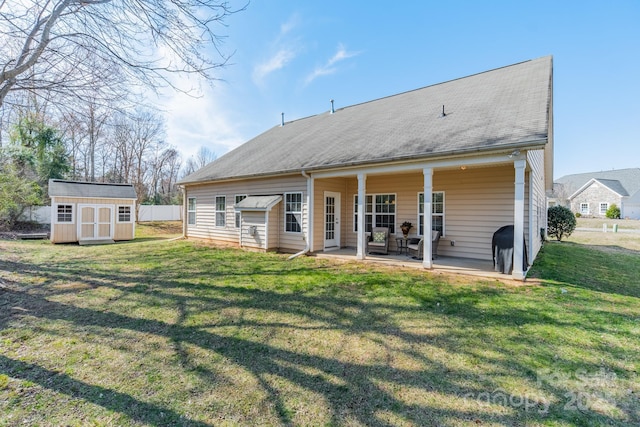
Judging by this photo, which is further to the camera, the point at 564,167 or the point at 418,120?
the point at 564,167

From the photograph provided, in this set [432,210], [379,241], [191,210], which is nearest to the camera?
[432,210]

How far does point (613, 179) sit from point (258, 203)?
154 ft

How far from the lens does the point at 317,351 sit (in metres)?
3.14

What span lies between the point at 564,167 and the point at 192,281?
62.8 meters

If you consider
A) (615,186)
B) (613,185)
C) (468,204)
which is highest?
(613,185)

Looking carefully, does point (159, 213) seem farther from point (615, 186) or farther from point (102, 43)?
point (615, 186)

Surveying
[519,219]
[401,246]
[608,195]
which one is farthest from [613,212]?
[519,219]

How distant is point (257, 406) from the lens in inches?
89.8

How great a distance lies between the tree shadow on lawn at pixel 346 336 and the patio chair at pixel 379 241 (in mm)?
2950

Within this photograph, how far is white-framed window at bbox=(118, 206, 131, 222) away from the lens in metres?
12.8


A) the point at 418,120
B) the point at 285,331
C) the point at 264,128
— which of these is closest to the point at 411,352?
the point at 285,331

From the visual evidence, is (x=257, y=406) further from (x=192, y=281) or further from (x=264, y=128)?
(x=264, y=128)

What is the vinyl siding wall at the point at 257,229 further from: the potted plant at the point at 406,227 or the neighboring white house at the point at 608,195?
the neighboring white house at the point at 608,195

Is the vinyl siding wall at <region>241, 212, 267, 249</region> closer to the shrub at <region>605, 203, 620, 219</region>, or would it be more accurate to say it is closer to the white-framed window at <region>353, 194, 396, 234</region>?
the white-framed window at <region>353, 194, 396, 234</region>
